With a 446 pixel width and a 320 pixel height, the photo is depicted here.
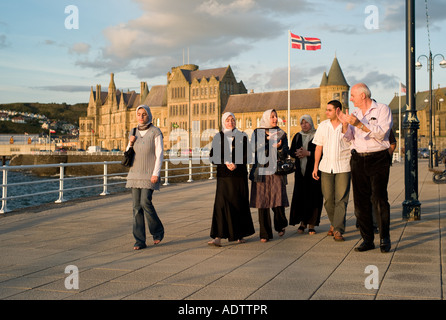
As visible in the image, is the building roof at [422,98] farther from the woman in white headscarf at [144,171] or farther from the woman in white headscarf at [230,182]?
the woman in white headscarf at [144,171]

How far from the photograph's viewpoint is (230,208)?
7.01 metres

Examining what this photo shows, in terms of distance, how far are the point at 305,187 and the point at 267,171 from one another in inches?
43.1

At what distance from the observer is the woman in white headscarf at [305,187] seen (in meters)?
8.02

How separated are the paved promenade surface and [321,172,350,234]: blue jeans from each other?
12.4 inches

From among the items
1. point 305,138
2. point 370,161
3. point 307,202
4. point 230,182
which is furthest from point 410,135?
point 230,182

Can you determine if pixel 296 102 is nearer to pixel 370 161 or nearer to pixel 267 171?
pixel 267 171

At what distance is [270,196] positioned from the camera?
7.41m

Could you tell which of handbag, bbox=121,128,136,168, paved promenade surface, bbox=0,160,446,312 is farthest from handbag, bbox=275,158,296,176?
handbag, bbox=121,128,136,168

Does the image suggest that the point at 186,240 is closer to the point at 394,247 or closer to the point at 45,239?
the point at 45,239

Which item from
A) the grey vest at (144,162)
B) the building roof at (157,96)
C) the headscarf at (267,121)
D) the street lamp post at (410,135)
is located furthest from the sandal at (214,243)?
the building roof at (157,96)

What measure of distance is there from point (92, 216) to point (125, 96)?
123 meters

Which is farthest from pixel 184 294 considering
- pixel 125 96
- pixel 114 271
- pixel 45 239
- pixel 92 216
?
pixel 125 96

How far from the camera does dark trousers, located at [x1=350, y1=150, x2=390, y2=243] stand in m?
6.36

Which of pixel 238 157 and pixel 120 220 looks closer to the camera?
pixel 238 157
